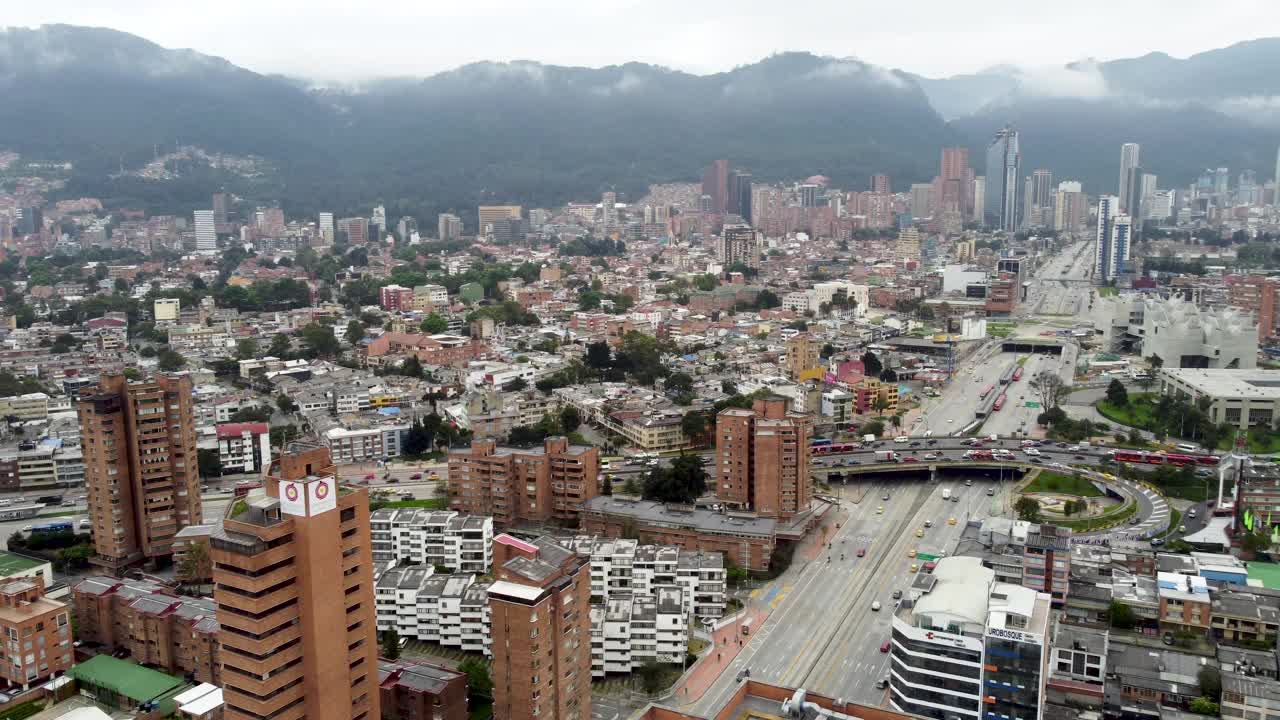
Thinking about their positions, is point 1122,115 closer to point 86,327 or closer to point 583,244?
point 583,244

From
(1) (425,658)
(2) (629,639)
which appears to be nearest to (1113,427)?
(2) (629,639)

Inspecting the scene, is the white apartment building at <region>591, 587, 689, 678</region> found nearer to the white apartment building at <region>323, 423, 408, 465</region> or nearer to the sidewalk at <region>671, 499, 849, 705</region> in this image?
the sidewalk at <region>671, 499, 849, 705</region>

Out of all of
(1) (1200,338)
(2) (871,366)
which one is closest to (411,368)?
(2) (871,366)

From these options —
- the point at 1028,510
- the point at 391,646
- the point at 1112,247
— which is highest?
the point at 1112,247

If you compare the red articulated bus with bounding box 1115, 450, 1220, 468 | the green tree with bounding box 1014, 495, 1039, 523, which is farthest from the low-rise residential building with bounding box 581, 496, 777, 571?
the red articulated bus with bounding box 1115, 450, 1220, 468

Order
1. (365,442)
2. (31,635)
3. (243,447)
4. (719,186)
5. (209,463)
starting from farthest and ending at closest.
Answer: (719,186)
(365,442)
(243,447)
(209,463)
(31,635)

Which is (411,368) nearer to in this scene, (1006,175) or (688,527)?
(688,527)

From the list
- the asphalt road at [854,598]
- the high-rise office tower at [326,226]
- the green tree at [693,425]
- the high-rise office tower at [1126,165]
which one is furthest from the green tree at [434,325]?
the high-rise office tower at [1126,165]
